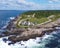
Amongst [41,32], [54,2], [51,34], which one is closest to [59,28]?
[51,34]

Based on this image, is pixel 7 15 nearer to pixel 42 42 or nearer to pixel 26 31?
pixel 26 31

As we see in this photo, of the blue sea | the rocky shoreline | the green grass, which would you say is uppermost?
the green grass

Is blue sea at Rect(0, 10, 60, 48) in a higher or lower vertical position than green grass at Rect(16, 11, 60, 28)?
lower

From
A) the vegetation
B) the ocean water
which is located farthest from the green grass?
the ocean water

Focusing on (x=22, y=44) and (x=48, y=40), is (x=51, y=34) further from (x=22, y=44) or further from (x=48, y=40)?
(x=22, y=44)

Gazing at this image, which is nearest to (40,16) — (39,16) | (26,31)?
(39,16)

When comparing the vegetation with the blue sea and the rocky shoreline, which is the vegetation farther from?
the blue sea

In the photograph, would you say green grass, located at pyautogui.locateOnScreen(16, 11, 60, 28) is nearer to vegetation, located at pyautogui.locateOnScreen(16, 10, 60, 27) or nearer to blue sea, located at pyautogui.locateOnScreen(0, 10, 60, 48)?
vegetation, located at pyautogui.locateOnScreen(16, 10, 60, 27)

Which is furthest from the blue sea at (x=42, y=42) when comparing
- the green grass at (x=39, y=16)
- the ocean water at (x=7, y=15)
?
the green grass at (x=39, y=16)
